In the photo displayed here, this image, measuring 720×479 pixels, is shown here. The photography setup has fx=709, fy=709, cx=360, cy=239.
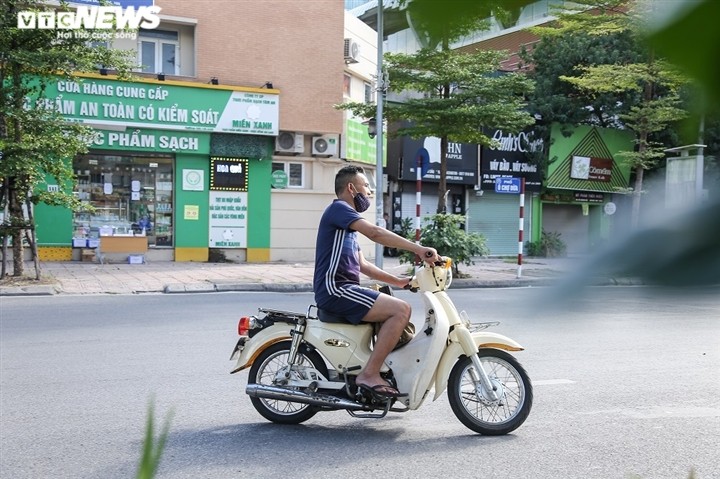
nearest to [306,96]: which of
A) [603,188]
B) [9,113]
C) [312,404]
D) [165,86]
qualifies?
[165,86]

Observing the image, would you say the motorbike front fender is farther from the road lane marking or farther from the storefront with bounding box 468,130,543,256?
the storefront with bounding box 468,130,543,256

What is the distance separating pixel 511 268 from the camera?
17266 millimetres

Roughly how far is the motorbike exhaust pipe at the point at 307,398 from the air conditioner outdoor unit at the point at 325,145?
14.6m

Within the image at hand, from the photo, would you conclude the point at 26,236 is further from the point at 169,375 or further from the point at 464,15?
the point at 464,15

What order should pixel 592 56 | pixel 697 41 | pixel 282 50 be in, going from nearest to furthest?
1. pixel 697 41
2. pixel 592 56
3. pixel 282 50

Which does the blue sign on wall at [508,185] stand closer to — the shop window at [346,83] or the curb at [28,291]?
the shop window at [346,83]

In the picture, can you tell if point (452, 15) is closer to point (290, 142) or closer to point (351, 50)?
point (290, 142)

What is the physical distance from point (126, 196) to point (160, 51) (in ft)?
12.2

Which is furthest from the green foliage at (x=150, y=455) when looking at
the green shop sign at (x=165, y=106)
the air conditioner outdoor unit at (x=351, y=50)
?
the air conditioner outdoor unit at (x=351, y=50)

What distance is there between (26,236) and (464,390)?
1000 centimetres

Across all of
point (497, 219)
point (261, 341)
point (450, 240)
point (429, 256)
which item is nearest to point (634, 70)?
point (429, 256)

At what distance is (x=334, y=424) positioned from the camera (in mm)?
4730

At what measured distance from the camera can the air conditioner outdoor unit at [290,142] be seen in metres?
18.3

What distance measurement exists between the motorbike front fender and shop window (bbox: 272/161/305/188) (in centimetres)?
1405
